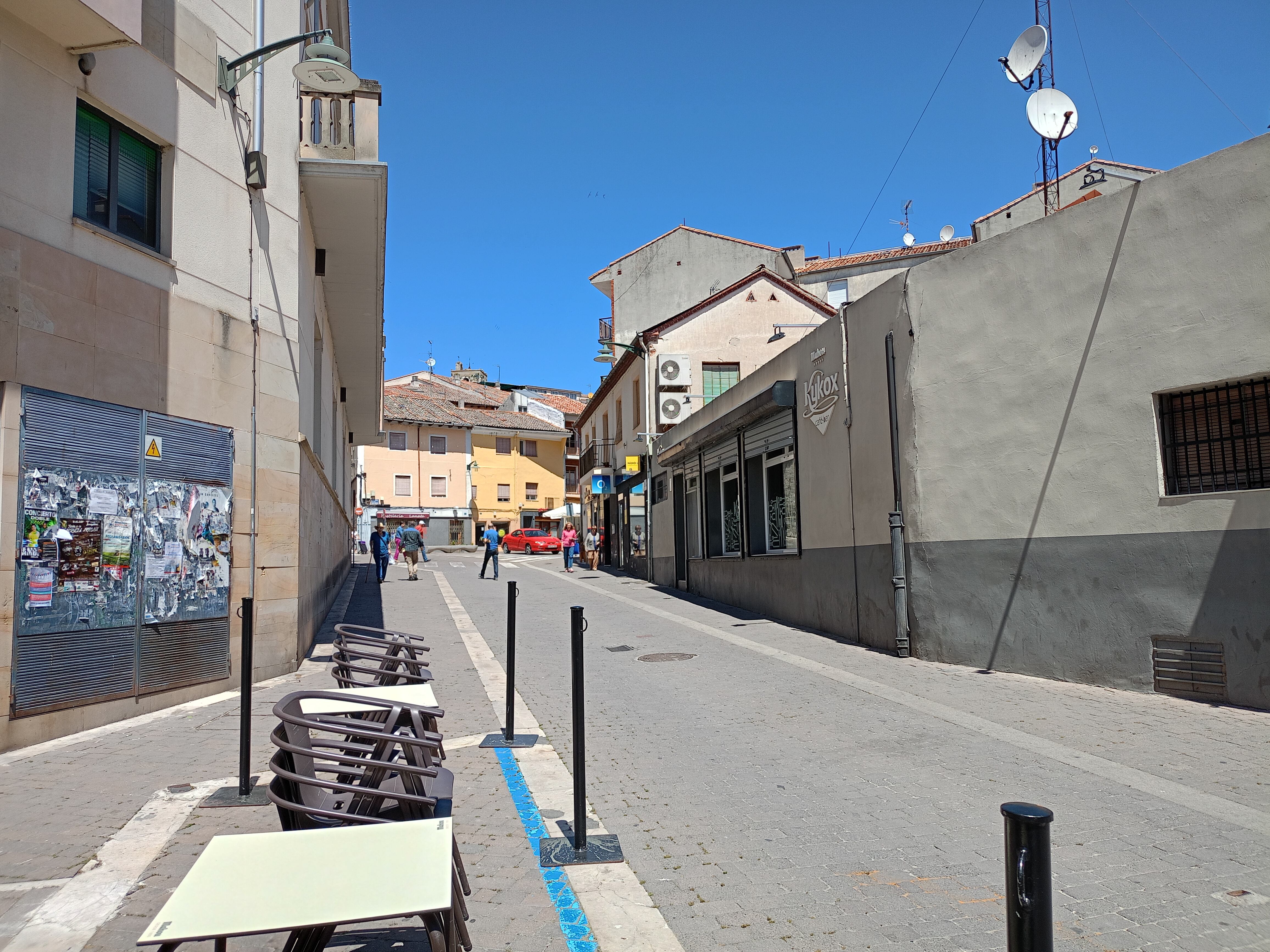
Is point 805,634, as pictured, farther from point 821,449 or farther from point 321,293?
point 321,293

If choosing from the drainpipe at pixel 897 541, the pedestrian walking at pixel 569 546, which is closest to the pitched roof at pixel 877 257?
the pedestrian walking at pixel 569 546

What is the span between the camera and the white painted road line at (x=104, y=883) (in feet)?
11.5

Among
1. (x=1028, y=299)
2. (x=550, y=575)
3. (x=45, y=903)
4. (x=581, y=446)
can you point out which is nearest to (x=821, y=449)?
(x=1028, y=299)

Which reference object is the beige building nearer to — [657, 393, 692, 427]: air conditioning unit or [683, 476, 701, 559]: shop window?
[683, 476, 701, 559]: shop window

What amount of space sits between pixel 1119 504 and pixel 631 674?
16.7ft

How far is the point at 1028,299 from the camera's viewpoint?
950cm

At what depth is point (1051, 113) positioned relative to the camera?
13.0 m

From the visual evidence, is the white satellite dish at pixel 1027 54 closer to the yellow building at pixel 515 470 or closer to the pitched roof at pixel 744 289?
the pitched roof at pixel 744 289

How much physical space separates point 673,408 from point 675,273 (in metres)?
11.2

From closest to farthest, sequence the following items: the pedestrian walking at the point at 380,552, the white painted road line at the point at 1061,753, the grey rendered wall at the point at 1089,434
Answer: the white painted road line at the point at 1061,753, the grey rendered wall at the point at 1089,434, the pedestrian walking at the point at 380,552

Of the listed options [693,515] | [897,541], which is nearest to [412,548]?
[693,515]

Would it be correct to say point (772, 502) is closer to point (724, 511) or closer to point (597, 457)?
point (724, 511)

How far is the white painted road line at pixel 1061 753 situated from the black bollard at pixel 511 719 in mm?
3338

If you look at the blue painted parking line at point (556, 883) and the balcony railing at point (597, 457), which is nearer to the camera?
the blue painted parking line at point (556, 883)
